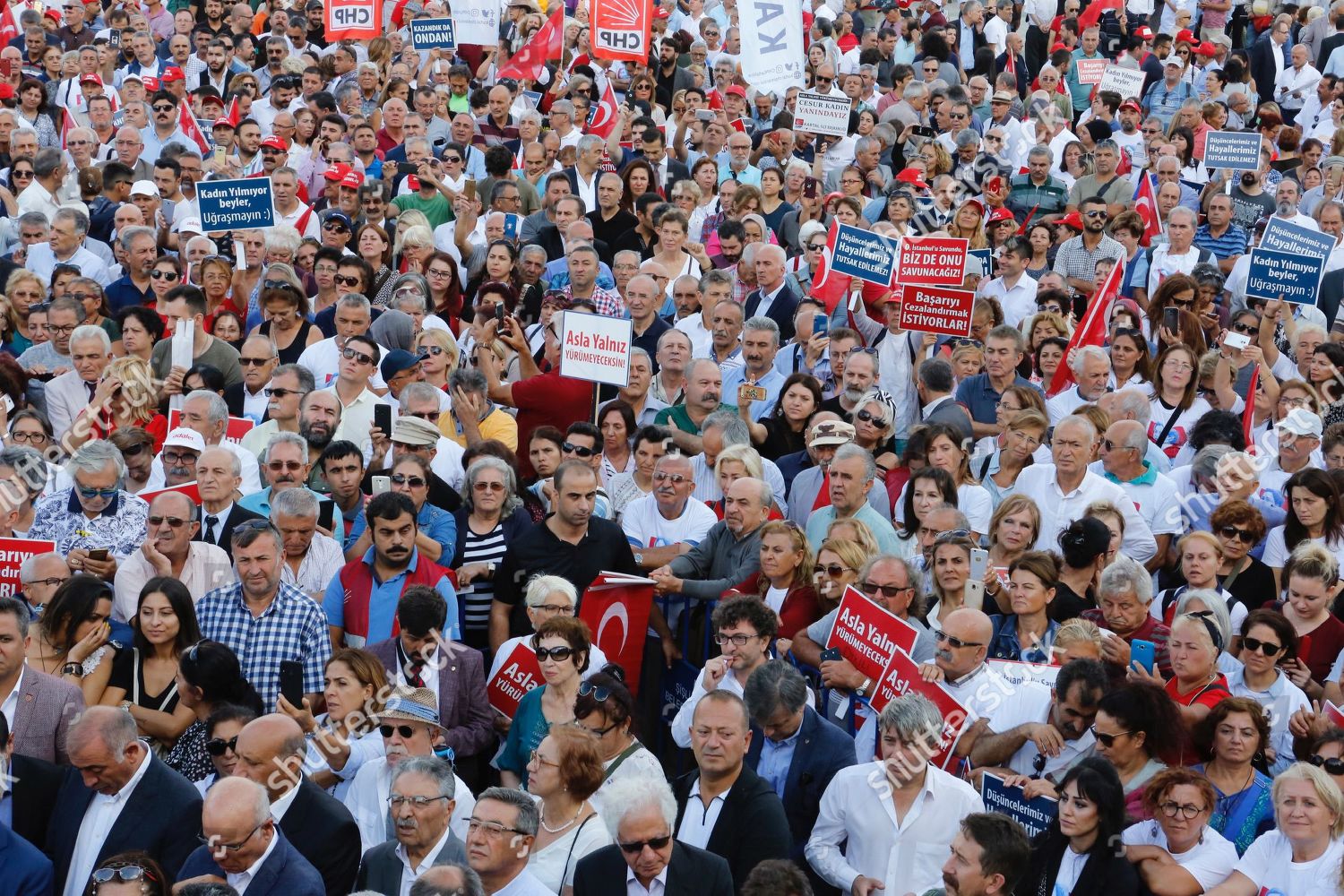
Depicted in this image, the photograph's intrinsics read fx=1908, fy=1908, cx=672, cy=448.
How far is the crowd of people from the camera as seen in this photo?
6.50 m

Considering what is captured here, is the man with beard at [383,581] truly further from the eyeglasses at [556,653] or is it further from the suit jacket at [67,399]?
the suit jacket at [67,399]

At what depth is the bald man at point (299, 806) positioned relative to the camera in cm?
648

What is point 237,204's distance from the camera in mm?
12352

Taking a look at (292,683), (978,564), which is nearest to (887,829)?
(978,564)

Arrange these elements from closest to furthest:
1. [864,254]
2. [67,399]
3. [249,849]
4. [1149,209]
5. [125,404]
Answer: [249,849] < [125,404] < [67,399] < [864,254] < [1149,209]

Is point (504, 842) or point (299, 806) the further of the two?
point (299, 806)

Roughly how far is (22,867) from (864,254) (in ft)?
22.7

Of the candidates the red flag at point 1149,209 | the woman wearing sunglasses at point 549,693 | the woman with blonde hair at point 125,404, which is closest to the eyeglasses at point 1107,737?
the woman wearing sunglasses at point 549,693

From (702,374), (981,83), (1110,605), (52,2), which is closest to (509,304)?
(702,374)

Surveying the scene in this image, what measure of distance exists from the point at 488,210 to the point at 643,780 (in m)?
8.81

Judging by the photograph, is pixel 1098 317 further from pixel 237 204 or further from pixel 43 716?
pixel 43 716

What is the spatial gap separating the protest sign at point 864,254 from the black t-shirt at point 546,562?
146 inches

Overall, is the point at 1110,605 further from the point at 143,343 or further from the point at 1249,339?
the point at 143,343

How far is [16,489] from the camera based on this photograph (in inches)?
344
